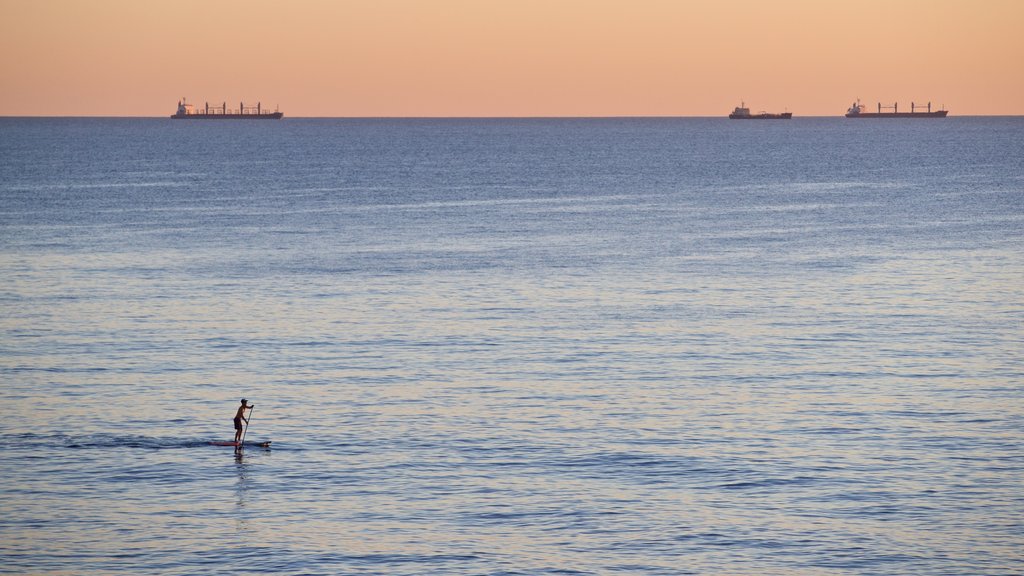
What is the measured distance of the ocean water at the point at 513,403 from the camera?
34.8 meters

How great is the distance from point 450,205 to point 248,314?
218 ft

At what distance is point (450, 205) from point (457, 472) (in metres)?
93.1

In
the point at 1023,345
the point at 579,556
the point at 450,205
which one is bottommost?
the point at 579,556

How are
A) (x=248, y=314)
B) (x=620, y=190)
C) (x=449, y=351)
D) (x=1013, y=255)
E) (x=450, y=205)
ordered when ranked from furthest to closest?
(x=620, y=190) → (x=450, y=205) → (x=1013, y=255) → (x=248, y=314) → (x=449, y=351)

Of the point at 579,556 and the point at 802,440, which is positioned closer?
the point at 579,556

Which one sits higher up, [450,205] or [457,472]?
[450,205]

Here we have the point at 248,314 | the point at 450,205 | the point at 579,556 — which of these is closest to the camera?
the point at 579,556

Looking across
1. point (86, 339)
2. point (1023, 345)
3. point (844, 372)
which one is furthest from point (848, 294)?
point (86, 339)

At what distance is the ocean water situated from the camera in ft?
114

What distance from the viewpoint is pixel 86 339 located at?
198 ft

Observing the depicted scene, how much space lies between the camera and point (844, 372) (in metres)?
53.7

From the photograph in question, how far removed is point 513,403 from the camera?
159 feet

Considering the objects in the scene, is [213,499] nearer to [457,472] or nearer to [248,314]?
[457,472]

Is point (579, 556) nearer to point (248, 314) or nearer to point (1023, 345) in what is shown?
point (1023, 345)
